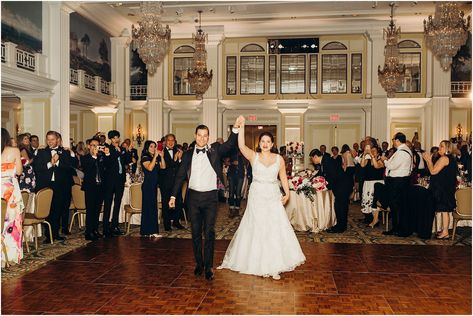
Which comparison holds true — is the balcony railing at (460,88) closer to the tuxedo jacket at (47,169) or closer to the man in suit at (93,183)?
the man in suit at (93,183)

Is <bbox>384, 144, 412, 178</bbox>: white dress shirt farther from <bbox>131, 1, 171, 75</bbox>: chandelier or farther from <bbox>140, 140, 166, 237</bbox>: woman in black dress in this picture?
<bbox>131, 1, 171, 75</bbox>: chandelier

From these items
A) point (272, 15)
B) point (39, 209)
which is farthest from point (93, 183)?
point (272, 15)

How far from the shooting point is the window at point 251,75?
17.6m

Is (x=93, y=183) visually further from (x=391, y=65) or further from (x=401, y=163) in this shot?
(x=391, y=65)

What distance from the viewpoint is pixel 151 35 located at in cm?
893

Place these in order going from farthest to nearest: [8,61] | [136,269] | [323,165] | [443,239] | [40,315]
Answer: [8,61]
[323,165]
[443,239]
[136,269]
[40,315]

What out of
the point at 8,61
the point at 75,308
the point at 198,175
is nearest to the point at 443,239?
the point at 198,175

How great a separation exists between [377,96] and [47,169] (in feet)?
41.9

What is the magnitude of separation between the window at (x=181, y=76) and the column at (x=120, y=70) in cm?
195

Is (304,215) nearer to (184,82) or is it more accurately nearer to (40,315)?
(40,315)

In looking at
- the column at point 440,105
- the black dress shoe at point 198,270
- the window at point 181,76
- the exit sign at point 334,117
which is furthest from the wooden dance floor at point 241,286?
the window at point 181,76

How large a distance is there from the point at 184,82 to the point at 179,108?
103 cm

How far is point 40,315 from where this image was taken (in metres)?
3.81

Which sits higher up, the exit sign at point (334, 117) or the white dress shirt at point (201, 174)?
the exit sign at point (334, 117)
